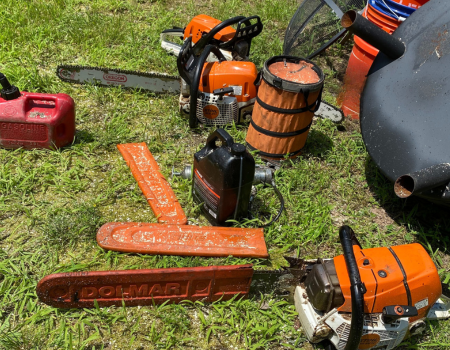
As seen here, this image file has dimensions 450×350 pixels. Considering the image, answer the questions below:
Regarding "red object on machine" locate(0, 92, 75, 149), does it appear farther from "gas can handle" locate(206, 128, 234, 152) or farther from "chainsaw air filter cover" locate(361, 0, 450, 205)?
"chainsaw air filter cover" locate(361, 0, 450, 205)

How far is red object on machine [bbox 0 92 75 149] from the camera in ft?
11.0

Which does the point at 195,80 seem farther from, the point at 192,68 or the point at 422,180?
the point at 422,180

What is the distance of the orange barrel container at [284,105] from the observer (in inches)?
134

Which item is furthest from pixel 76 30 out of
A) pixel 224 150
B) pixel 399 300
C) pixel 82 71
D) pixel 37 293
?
pixel 399 300

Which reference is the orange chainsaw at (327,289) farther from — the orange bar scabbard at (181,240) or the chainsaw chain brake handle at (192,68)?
the chainsaw chain brake handle at (192,68)

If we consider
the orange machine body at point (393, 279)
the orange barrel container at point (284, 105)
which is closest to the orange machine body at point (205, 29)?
the orange barrel container at point (284, 105)

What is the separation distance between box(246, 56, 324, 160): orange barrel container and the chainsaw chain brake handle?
21.5 inches

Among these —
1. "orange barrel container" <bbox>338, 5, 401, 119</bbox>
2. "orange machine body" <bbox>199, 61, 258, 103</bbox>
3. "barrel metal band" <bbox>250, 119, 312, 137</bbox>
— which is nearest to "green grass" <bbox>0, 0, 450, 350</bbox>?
"orange barrel container" <bbox>338, 5, 401, 119</bbox>

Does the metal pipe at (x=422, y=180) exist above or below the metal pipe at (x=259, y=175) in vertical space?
above

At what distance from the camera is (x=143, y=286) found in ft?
8.29

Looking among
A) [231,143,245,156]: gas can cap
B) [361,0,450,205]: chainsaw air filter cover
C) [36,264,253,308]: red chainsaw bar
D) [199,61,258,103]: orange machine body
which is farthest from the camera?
[199,61,258,103]: orange machine body

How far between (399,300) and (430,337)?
0.71 m

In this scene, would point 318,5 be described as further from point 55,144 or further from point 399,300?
point 399,300

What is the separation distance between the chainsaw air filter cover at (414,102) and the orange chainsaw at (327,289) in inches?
29.1
